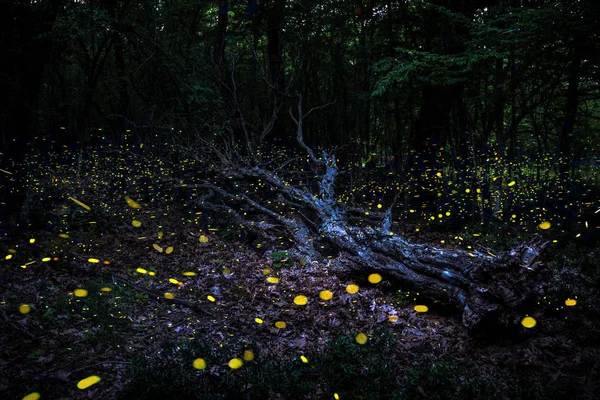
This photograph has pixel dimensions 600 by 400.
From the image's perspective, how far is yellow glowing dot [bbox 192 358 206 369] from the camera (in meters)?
3.12

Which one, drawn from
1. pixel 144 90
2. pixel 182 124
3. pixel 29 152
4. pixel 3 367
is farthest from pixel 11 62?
pixel 3 367

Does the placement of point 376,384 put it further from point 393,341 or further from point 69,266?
point 69,266

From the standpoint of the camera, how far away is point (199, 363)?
3.15 metres

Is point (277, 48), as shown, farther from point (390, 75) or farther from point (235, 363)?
point (235, 363)

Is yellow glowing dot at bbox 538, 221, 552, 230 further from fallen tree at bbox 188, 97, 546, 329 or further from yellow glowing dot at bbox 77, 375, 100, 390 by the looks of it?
yellow glowing dot at bbox 77, 375, 100, 390

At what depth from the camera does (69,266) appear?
5.25 m

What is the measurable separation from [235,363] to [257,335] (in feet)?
2.27

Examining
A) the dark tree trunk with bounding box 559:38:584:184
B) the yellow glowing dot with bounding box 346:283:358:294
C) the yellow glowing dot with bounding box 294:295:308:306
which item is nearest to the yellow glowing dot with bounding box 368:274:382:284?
the yellow glowing dot with bounding box 346:283:358:294

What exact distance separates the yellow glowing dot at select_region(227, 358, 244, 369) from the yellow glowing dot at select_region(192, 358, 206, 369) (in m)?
0.24

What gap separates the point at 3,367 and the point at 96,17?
279 inches

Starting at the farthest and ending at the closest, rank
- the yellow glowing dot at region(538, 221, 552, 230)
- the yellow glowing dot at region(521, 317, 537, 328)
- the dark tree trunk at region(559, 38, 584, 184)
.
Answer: the dark tree trunk at region(559, 38, 584, 184) → the yellow glowing dot at region(538, 221, 552, 230) → the yellow glowing dot at region(521, 317, 537, 328)

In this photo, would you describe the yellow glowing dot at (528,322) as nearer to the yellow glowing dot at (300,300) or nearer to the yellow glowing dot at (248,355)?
the yellow glowing dot at (300,300)

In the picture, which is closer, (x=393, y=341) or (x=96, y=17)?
(x=393, y=341)

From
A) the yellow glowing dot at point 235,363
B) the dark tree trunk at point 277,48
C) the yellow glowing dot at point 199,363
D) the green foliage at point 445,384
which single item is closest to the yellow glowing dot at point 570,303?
the green foliage at point 445,384
